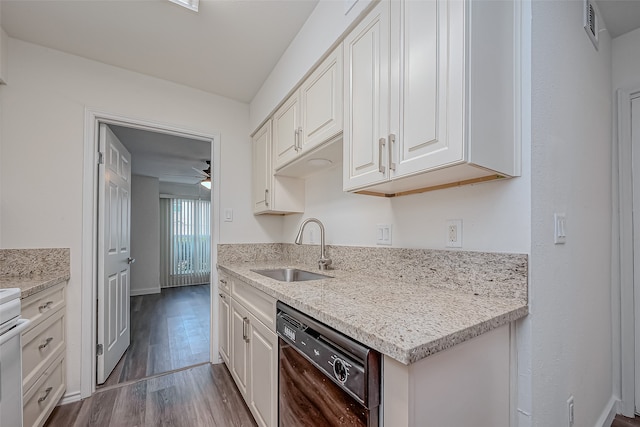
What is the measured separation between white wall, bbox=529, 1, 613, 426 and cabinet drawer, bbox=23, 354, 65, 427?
2.29 meters

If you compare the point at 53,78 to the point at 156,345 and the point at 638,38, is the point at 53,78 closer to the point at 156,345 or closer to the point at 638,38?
the point at 156,345

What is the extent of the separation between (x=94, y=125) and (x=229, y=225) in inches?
48.1

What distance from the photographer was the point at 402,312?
86 cm

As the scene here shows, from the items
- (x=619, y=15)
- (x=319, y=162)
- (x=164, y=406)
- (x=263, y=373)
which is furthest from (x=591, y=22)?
(x=164, y=406)

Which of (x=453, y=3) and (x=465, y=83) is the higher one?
(x=453, y=3)

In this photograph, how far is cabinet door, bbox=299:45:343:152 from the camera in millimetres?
1441

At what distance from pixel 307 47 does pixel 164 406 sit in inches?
96.0

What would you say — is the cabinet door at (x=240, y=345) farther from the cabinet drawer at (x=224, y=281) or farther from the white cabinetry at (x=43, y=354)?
the white cabinetry at (x=43, y=354)

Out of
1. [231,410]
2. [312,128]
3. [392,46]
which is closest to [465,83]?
[392,46]

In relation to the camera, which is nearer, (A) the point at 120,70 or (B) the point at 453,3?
(B) the point at 453,3

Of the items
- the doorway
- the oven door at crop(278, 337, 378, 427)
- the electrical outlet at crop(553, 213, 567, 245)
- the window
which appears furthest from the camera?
the window

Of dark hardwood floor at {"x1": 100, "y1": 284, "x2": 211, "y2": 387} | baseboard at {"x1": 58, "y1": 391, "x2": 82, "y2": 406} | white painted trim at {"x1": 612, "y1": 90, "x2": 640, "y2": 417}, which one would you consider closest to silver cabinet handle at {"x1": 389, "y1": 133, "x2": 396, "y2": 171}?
white painted trim at {"x1": 612, "y1": 90, "x2": 640, "y2": 417}

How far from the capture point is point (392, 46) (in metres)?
1.10

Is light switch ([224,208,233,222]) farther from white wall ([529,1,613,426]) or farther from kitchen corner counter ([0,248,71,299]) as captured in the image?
white wall ([529,1,613,426])
